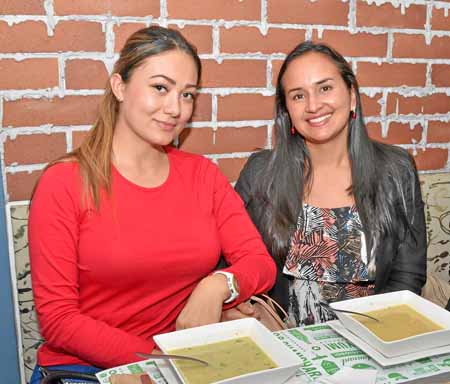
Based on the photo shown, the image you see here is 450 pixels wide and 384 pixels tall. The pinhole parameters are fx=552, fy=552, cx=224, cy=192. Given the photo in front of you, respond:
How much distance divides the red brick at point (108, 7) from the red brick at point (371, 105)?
2.60ft

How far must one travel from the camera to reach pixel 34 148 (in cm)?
158

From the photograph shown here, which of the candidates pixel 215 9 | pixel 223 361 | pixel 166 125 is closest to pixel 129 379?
pixel 223 361

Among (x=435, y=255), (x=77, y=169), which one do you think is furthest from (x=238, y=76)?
(x=435, y=255)

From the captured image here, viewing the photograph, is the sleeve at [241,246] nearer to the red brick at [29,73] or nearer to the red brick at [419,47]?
the red brick at [29,73]

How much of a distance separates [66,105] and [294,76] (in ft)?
2.21

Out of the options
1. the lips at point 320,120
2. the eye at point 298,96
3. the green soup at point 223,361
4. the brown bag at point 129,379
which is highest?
the eye at point 298,96

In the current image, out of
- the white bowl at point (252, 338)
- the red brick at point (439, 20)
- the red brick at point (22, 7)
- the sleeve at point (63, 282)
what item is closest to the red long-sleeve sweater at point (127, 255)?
the sleeve at point (63, 282)

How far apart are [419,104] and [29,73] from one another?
4.45ft

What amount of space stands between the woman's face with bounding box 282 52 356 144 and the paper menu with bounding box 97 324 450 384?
709 millimetres

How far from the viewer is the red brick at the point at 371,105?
195 cm

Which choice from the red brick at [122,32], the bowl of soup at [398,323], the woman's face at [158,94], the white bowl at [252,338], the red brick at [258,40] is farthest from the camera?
the red brick at [258,40]

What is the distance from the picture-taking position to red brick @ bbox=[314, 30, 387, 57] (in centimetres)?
186

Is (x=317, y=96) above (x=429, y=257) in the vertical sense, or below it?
above

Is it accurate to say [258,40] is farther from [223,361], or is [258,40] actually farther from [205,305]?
[223,361]
